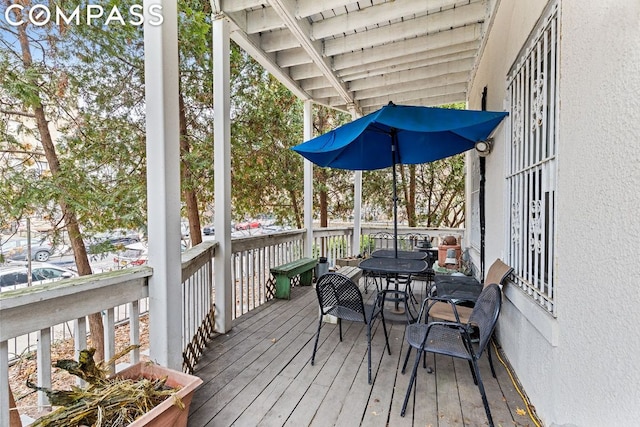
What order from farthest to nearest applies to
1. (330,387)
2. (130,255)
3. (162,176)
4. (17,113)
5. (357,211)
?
(357,211), (130,255), (17,113), (330,387), (162,176)

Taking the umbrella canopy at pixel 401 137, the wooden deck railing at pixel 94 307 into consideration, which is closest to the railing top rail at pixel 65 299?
the wooden deck railing at pixel 94 307

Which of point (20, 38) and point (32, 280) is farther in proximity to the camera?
point (20, 38)

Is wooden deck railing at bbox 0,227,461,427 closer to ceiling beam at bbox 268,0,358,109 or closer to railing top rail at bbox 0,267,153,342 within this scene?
railing top rail at bbox 0,267,153,342

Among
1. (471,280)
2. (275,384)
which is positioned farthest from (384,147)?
(275,384)

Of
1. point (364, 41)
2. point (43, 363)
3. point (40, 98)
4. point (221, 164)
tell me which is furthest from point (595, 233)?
point (40, 98)

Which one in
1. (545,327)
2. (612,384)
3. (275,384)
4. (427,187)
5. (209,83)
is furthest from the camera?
(427,187)

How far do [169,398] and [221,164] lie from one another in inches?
95.2

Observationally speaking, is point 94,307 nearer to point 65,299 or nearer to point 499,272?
point 65,299

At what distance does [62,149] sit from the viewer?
4531mm

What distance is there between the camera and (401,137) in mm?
3924

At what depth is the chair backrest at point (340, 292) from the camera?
8.52 ft

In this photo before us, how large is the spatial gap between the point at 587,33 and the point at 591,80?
0.24 m

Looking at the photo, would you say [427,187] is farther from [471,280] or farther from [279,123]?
[471,280]

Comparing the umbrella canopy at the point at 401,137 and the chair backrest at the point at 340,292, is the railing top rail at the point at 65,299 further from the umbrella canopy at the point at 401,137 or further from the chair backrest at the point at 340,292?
the umbrella canopy at the point at 401,137
